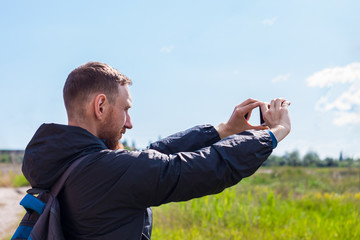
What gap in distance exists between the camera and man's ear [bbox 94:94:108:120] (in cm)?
184

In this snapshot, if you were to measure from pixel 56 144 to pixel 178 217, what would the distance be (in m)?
4.29

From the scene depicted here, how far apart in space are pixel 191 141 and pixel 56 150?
0.94 meters

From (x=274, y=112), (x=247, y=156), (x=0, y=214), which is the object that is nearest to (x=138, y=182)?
(x=247, y=156)

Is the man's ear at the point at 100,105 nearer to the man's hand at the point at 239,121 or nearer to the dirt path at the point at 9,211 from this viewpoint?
the man's hand at the point at 239,121

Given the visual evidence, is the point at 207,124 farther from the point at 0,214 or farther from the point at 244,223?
the point at 0,214

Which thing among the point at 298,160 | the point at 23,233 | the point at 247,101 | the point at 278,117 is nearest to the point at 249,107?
the point at 247,101

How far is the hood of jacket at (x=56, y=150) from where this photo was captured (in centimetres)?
174

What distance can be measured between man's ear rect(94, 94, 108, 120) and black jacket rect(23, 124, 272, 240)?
12 centimetres

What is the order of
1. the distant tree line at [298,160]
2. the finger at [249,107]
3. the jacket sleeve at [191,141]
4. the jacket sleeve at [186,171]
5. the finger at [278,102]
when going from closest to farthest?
the jacket sleeve at [186,171] → the finger at [278,102] → the finger at [249,107] → the jacket sleeve at [191,141] → the distant tree line at [298,160]

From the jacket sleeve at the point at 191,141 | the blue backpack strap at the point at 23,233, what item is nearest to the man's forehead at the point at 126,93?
the jacket sleeve at the point at 191,141

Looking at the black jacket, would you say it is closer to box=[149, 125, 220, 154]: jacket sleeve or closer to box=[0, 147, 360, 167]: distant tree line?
box=[149, 125, 220, 154]: jacket sleeve

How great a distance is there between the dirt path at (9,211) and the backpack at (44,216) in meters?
4.99

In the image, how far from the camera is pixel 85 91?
187 cm

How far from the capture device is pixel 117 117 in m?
1.91
